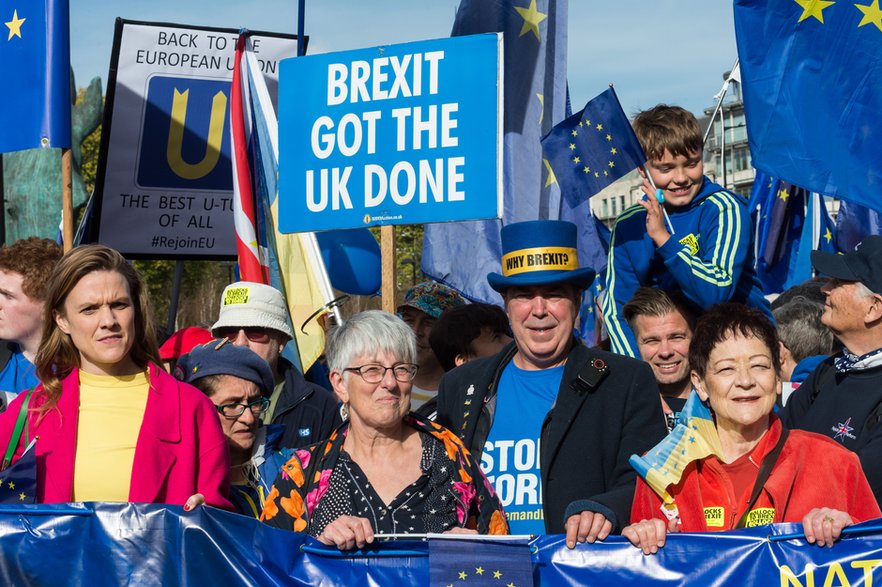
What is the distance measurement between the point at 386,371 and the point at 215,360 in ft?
3.43

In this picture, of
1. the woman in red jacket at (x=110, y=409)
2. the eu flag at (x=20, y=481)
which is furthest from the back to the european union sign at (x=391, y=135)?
the eu flag at (x=20, y=481)

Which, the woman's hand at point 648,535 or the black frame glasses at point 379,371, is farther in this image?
the black frame glasses at point 379,371

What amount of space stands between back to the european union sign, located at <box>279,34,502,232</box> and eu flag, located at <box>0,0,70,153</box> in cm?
139

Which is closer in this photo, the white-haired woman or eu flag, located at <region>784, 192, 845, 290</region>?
the white-haired woman

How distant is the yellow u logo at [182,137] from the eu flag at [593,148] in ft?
10.6

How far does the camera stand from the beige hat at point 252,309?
18.6 feet

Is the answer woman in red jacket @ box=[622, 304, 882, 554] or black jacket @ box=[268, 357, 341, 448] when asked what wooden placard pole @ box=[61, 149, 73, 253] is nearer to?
black jacket @ box=[268, 357, 341, 448]

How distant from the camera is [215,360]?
4785mm

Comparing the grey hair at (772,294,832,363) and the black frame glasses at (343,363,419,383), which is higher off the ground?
the grey hair at (772,294,832,363)

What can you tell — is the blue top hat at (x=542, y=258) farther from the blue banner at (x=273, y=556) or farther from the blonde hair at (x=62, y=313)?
the blonde hair at (x=62, y=313)

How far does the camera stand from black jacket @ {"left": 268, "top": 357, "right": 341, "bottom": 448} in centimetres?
538

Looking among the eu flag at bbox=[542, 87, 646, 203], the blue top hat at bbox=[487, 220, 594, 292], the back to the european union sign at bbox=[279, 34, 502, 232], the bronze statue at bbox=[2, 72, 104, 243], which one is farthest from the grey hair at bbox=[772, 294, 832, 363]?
the bronze statue at bbox=[2, 72, 104, 243]

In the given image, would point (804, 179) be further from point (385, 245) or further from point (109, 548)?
point (109, 548)

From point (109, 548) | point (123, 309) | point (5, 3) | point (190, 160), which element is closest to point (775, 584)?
point (109, 548)
